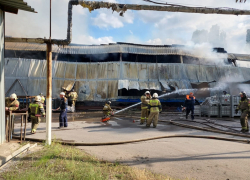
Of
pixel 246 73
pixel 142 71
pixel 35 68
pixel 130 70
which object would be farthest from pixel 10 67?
pixel 246 73

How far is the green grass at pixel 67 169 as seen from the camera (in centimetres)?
323

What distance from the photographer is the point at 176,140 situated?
6398mm

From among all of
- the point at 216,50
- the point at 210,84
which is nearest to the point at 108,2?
the point at 210,84

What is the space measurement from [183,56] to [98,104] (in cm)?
1176

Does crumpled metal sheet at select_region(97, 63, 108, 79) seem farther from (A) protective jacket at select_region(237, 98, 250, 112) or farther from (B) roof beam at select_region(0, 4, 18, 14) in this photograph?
(B) roof beam at select_region(0, 4, 18, 14)

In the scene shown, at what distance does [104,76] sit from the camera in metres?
20.0

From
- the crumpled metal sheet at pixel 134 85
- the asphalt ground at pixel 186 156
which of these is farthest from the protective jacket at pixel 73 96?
the asphalt ground at pixel 186 156

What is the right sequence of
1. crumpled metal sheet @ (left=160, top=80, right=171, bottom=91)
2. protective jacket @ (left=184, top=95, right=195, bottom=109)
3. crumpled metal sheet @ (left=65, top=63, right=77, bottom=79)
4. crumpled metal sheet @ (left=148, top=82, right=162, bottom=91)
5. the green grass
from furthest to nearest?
crumpled metal sheet @ (left=65, top=63, right=77, bottom=79) → crumpled metal sheet @ (left=160, top=80, right=171, bottom=91) → crumpled metal sheet @ (left=148, top=82, right=162, bottom=91) → protective jacket @ (left=184, top=95, right=195, bottom=109) → the green grass

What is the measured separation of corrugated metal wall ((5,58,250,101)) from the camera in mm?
18781

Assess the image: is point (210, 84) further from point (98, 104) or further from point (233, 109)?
point (98, 104)

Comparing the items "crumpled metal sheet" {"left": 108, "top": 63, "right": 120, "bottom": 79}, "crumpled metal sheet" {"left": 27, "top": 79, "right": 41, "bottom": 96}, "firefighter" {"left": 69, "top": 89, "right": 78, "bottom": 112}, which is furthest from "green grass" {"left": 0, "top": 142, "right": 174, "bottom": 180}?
"crumpled metal sheet" {"left": 27, "top": 79, "right": 41, "bottom": 96}

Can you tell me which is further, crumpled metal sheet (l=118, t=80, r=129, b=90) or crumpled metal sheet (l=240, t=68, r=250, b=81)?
crumpled metal sheet (l=240, t=68, r=250, b=81)

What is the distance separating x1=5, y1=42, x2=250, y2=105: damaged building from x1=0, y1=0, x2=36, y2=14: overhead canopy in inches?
557

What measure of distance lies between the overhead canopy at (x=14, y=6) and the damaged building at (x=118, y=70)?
1415 cm
